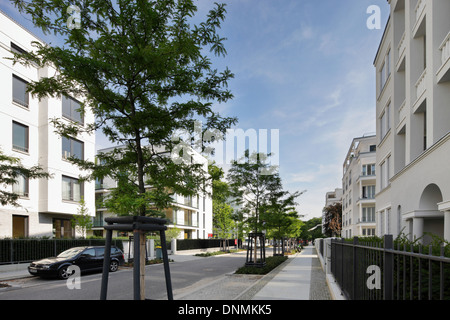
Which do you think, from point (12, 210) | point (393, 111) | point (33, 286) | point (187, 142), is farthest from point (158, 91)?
point (12, 210)

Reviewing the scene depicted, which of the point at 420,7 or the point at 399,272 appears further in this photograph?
the point at 420,7

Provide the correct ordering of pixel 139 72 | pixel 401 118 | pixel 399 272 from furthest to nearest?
pixel 401 118, pixel 139 72, pixel 399 272

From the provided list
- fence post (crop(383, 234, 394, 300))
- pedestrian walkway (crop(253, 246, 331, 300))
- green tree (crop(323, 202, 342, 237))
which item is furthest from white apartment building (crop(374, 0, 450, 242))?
green tree (crop(323, 202, 342, 237))

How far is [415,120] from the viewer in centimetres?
1476

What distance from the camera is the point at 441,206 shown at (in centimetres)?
1002

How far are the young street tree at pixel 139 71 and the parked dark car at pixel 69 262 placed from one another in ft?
32.4

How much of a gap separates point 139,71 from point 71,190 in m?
24.7

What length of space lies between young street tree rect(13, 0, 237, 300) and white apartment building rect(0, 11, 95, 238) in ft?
56.4

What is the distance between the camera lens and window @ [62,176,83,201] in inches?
1046

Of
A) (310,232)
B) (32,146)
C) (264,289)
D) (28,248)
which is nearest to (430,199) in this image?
(264,289)

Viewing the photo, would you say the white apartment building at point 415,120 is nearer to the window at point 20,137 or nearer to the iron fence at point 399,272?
the iron fence at point 399,272

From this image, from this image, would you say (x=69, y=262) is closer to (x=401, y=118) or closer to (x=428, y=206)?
(x=428, y=206)

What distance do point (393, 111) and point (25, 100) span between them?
24686 mm
